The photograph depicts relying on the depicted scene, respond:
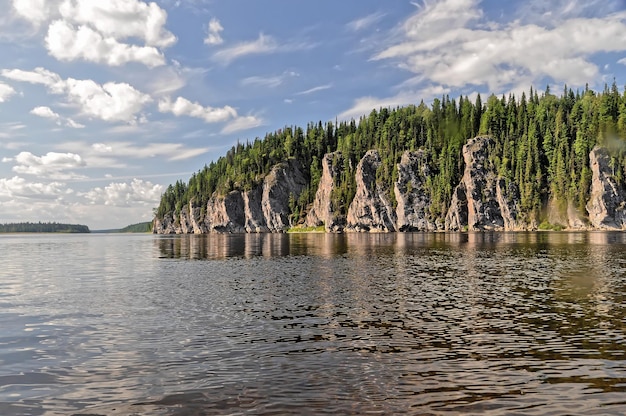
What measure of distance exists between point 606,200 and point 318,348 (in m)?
207

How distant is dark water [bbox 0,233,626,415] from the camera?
13781mm

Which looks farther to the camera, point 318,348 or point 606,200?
point 606,200

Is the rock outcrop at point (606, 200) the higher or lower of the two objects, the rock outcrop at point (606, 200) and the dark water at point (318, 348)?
the higher

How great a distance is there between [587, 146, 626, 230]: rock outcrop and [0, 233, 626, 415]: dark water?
570 feet

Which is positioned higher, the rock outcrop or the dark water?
the rock outcrop

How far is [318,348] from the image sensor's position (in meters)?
19.8

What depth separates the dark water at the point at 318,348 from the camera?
45.2 feet

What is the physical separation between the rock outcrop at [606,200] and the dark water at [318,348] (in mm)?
173672

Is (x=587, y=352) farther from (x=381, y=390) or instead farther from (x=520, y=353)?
(x=381, y=390)

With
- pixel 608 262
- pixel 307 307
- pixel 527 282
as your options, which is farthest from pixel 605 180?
pixel 307 307

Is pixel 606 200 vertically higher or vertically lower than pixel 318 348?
higher

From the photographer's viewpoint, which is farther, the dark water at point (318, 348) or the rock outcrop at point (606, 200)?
the rock outcrop at point (606, 200)

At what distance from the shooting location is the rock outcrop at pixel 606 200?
185m

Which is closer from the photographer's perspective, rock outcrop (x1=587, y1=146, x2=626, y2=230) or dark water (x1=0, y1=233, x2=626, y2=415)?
dark water (x1=0, y1=233, x2=626, y2=415)
